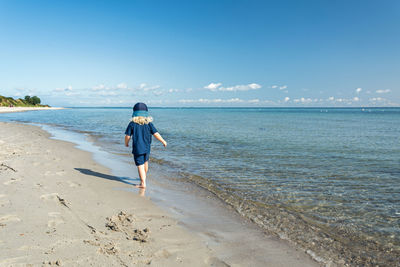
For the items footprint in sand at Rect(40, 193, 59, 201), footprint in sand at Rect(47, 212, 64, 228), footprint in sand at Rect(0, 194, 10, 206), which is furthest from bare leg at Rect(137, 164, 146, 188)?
footprint in sand at Rect(0, 194, 10, 206)

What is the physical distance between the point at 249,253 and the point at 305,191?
421 centimetres

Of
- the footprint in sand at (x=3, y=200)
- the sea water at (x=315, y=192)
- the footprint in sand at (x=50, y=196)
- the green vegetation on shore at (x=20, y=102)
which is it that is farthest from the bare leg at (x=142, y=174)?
the green vegetation on shore at (x=20, y=102)

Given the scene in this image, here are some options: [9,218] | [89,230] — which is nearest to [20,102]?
[9,218]

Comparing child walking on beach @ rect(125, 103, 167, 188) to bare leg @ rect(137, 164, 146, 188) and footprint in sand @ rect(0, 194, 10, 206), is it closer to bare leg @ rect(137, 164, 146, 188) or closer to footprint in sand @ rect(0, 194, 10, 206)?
bare leg @ rect(137, 164, 146, 188)

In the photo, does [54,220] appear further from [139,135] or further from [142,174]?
[139,135]

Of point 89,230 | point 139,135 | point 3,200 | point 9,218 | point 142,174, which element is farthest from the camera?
point 142,174

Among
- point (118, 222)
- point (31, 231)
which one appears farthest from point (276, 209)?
point (31, 231)

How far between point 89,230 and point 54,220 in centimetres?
80

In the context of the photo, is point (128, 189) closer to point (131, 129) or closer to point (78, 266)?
point (131, 129)

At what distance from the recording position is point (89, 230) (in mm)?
4215

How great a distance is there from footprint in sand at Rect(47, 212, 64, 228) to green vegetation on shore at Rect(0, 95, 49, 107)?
103 metres

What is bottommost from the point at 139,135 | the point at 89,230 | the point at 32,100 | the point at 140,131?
the point at 89,230

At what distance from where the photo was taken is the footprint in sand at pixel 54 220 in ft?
14.1

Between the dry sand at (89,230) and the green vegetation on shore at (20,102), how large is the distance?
101 m
